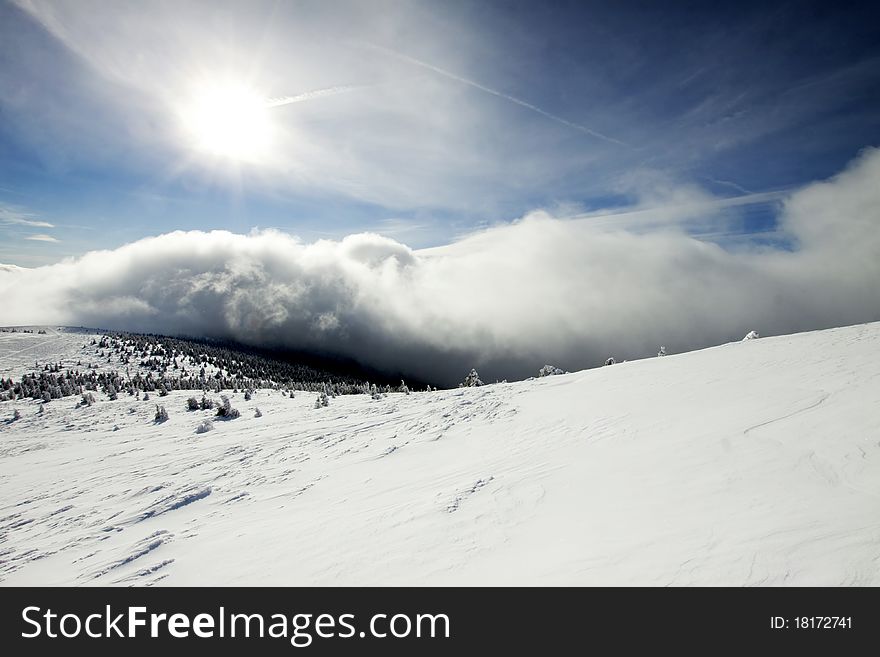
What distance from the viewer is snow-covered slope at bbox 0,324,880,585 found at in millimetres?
5102

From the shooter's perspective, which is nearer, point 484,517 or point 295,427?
point 484,517

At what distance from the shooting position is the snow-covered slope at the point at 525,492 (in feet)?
16.7

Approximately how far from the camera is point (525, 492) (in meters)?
7.82
